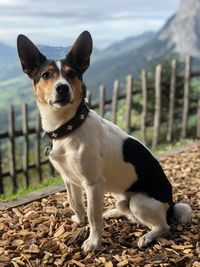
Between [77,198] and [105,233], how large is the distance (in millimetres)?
377

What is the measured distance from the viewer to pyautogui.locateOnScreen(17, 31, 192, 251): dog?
3883 millimetres

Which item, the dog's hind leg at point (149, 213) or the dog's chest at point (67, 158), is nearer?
the dog's chest at point (67, 158)

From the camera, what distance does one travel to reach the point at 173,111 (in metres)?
12.9

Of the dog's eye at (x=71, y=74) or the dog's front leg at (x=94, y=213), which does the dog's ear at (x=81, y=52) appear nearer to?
the dog's eye at (x=71, y=74)

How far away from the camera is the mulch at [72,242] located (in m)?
4.00

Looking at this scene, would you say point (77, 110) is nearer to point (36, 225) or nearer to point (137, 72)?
point (36, 225)

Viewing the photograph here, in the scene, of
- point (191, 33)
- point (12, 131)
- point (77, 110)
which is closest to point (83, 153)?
point (77, 110)

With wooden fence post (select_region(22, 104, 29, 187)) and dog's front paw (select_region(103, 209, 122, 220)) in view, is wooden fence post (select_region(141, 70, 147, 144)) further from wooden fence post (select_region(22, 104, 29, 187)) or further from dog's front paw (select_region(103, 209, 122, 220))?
dog's front paw (select_region(103, 209, 122, 220))

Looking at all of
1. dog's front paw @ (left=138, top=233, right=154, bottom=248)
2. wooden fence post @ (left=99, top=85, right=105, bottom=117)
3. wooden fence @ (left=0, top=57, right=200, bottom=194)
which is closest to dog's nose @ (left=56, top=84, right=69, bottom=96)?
dog's front paw @ (left=138, top=233, right=154, bottom=248)

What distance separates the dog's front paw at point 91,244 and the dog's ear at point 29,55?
1.34 m

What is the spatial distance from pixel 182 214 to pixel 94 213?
95cm

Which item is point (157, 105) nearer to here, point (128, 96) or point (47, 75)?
point (128, 96)

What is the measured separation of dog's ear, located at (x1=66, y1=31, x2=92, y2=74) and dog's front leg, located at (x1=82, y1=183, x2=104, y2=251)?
2.89ft

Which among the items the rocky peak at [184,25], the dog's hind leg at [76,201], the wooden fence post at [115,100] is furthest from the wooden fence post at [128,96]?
the rocky peak at [184,25]
